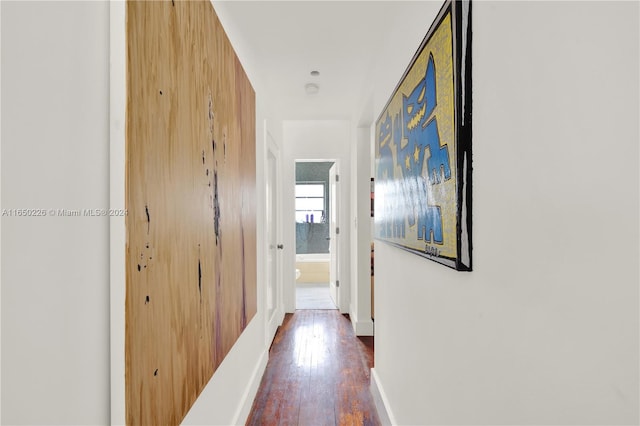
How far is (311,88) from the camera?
10.4ft

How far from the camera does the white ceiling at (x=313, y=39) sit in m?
1.93

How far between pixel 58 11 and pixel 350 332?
3.56 metres

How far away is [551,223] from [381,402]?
1862 mm

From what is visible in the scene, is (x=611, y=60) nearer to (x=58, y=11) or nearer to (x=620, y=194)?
(x=620, y=194)

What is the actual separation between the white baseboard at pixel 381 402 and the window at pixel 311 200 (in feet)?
17.3

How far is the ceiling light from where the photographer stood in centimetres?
312

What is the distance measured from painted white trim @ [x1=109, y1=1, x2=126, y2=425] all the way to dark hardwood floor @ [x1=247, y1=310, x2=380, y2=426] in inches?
61.9

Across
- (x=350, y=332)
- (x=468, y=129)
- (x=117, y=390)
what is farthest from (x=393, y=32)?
(x=350, y=332)

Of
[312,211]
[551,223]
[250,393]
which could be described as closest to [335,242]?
[250,393]

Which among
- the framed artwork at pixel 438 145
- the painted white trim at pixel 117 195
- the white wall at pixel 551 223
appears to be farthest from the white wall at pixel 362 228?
the painted white trim at pixel 117 195

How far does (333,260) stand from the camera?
4.96 metres

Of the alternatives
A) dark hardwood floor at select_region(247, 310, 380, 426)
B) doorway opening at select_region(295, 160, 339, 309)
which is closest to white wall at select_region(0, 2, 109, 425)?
dark hardwood floor at select_region(247, 310, 380, 426)

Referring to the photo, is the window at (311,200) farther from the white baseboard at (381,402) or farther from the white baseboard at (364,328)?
the white baseboard at (381,402)

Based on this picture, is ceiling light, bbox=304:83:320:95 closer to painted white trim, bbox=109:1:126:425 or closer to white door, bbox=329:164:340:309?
white door, bbox=329:164:340:309
